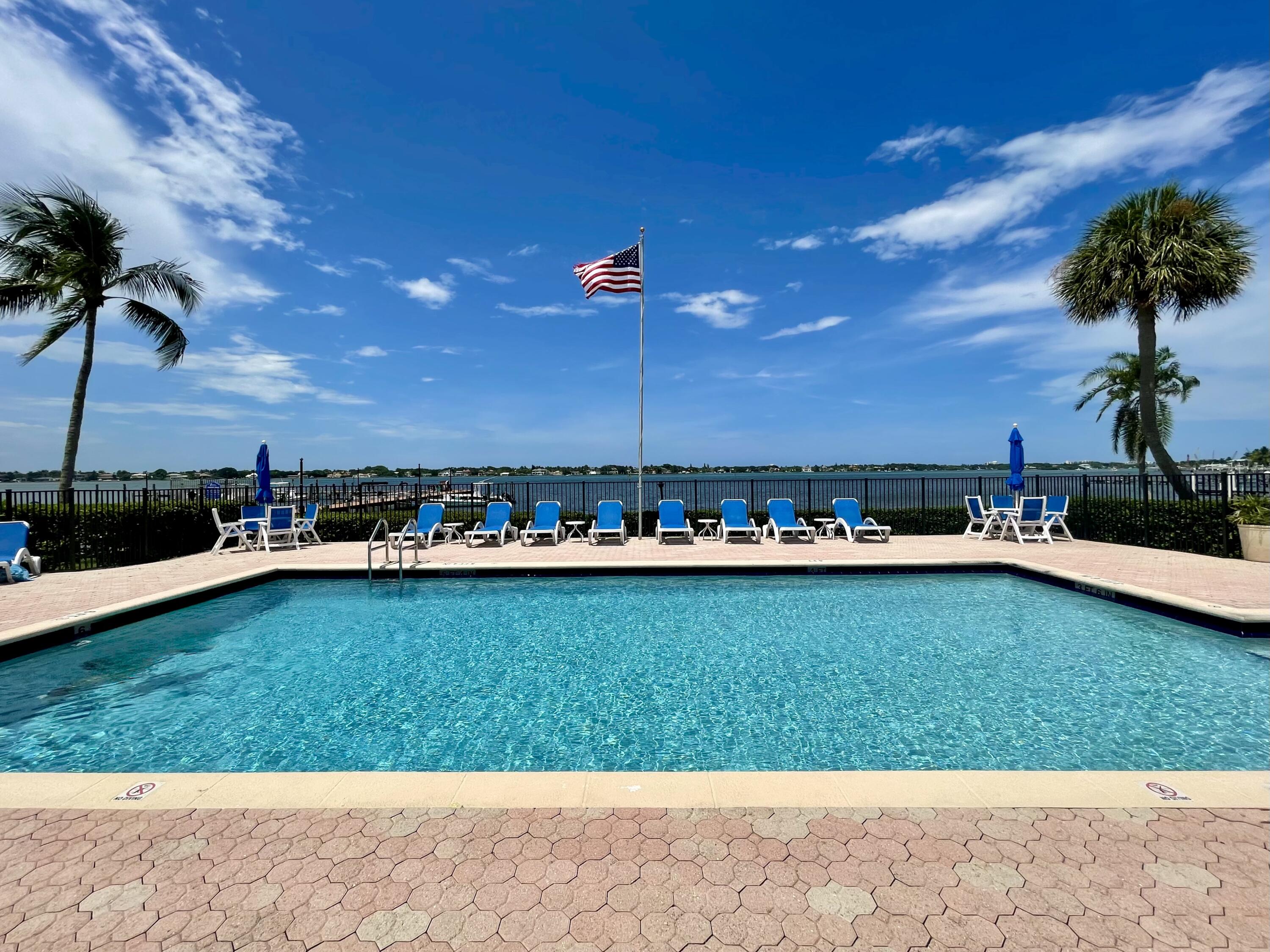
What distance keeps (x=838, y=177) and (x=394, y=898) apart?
1834cm

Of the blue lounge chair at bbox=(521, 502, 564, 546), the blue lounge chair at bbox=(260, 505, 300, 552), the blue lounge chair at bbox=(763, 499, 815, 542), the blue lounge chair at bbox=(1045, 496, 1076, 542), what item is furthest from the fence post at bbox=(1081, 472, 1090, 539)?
the blue lounge chair at bbox=(260, 505, 300, 552)

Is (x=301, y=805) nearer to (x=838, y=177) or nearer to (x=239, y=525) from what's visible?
(x=239, y=525)

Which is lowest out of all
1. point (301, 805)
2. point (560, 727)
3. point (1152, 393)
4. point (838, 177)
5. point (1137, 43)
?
point (560, 727)

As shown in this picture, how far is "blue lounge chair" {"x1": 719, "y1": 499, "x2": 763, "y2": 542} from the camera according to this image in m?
12.3

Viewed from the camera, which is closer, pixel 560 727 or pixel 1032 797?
pixel 1032 797

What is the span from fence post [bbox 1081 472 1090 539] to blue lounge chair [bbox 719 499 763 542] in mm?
7469

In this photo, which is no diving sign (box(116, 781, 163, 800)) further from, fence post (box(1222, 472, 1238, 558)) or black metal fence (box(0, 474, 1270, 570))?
fence post (box(1222, 472, 1238, 558))

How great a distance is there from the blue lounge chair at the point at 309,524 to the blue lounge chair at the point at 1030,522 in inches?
635

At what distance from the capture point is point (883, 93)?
13.0 metres

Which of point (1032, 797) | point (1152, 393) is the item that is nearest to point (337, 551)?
point (1032, 797)

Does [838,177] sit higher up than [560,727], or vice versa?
[838,177]

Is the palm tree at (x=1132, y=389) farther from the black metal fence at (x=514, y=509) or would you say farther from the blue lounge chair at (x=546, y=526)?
the blue lounge chair at (x=546, y=526)

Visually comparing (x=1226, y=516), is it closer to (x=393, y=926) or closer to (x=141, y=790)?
(x=393, y=926)

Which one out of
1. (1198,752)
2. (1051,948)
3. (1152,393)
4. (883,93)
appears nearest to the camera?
(1051,948)
